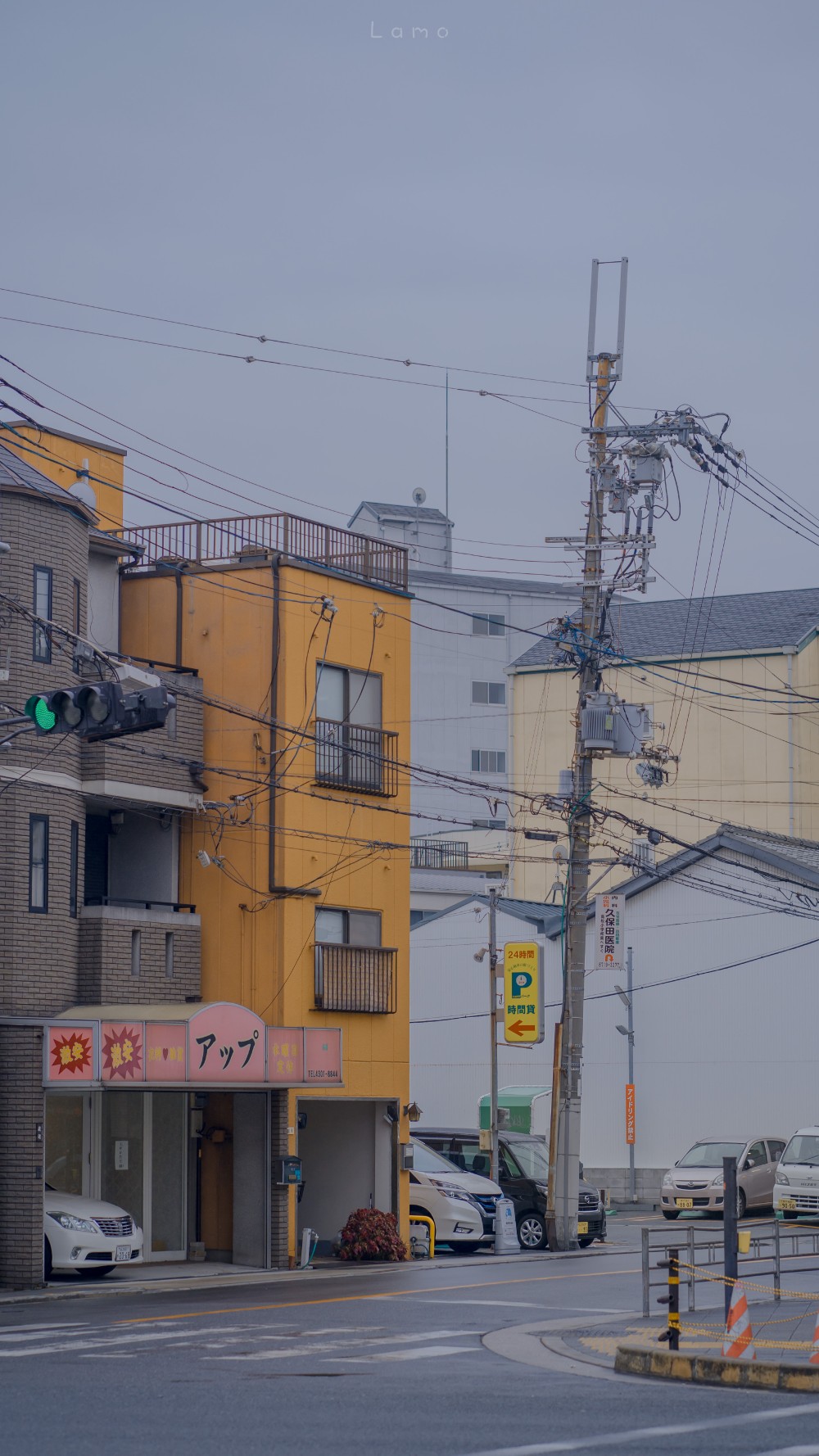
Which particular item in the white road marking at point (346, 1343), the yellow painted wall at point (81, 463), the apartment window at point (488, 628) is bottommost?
the white road marking at point (346, 1343)

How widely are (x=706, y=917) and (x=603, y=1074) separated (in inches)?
198

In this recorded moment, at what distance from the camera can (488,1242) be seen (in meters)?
34.3

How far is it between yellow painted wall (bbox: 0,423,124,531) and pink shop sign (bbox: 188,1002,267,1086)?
28.6 ft

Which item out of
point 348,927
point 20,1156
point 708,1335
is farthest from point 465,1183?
point 708,1335

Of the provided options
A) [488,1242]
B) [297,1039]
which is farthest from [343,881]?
[488,1242]

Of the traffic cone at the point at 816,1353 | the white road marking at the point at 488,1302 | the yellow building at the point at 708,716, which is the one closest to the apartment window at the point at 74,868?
the white road marking at the point at 488,1302

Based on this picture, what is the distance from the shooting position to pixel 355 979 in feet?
98.6

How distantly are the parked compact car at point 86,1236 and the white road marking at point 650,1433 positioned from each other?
535 inches

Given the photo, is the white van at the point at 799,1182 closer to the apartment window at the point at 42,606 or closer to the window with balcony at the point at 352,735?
the window with balcony at the point at 352,735

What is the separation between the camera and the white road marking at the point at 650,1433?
10.8 metres

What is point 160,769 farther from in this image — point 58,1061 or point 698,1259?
point 698,1259

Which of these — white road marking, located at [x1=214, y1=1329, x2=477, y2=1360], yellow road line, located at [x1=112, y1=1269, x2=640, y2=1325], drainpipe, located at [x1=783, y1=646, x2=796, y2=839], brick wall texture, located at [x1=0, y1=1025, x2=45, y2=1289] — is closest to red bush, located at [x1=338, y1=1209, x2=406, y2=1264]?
yellow road line, located at [x1=112, y1=1269, x2=640, y2=1325]

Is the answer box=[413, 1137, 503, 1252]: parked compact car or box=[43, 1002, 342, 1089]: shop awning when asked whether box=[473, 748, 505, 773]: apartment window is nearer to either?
box=[413, 1137, 503, 1252]: parked compact car

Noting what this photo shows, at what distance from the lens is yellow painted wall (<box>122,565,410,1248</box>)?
28875 mm
